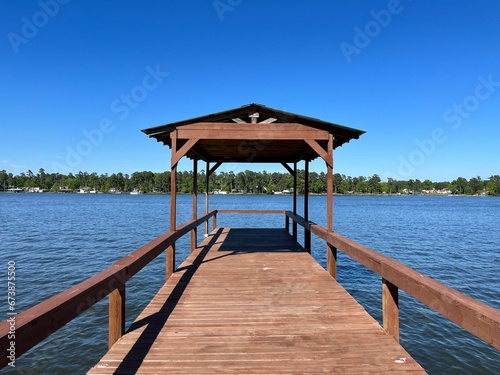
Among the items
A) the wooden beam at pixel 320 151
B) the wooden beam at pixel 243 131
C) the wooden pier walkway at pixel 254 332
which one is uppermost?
the wooden beam at pixel 243 131

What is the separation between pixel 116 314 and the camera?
11.9 feet

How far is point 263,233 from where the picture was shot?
13273 mm

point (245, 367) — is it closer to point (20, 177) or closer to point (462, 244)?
point (462, 244)

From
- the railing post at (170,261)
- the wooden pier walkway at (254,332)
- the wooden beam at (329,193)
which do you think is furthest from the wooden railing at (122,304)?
the wooden beam at (329,193)

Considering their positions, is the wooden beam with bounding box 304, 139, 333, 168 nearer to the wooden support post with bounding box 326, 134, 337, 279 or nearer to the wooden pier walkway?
the wooden support post with bounding box 326, 134, 337, 279

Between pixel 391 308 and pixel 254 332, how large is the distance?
1.73 metres

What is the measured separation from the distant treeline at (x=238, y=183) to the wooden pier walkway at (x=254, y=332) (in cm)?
11580

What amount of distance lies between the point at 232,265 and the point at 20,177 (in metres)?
189

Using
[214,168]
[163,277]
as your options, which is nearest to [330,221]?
[163,277]

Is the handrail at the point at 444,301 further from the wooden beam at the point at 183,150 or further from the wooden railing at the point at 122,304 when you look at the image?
the wooden beam at the point at 183,150

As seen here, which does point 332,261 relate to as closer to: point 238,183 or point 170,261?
point 170,261

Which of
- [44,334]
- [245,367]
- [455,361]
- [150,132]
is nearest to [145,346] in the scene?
[245,367]

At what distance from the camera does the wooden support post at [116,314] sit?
357cm

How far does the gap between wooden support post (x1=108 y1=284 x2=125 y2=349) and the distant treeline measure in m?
117
